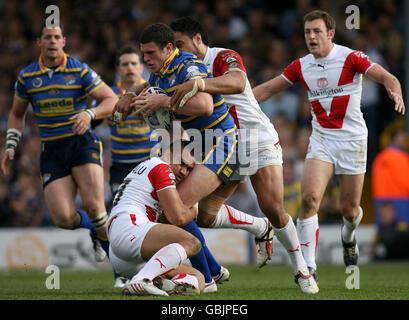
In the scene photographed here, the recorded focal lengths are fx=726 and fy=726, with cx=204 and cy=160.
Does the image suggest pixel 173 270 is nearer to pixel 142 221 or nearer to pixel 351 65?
pixel 142 221

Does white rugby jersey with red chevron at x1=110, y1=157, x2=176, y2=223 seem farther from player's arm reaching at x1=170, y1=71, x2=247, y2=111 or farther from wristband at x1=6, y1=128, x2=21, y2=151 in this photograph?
wristband at x1=6, y1=128, x2=21, y2=151

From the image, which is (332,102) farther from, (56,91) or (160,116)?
(56,91)

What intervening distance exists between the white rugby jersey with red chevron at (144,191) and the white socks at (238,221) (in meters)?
1.27

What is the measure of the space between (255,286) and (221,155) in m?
2.23

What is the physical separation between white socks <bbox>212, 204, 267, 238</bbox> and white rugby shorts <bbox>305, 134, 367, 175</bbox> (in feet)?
3.23

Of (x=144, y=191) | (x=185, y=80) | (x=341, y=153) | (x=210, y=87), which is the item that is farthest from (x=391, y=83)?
(x=144, y=191)

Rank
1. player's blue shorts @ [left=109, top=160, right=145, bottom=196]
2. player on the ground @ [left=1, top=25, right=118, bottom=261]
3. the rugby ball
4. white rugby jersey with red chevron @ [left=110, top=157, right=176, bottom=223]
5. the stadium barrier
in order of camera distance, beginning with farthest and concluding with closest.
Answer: the stadium barrier, player's blue shorts @ [left=109, top=160, right=145, bottom=196], player on the ground @ [left=1, top=25, right=118, bottom=261], the rugby ball, white rugby jersey with red chevron @ [left=110, top=157, right=176, bottom=223]

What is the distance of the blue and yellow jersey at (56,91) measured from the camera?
870 cm

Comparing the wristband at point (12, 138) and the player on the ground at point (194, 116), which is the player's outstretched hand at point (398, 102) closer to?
the player on the ground at point (194, 116)

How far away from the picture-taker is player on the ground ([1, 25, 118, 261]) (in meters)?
8.69

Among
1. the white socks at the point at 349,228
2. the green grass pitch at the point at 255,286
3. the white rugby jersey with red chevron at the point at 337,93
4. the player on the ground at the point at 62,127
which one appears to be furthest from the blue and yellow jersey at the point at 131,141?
the white socks at the point at 349,228

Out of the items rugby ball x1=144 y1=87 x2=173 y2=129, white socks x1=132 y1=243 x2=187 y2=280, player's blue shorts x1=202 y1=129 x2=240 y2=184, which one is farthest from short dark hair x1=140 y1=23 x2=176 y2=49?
white socks x1=132 y1=243 x2=187 y2=280

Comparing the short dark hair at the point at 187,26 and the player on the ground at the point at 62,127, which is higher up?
the short dark hair at the point at 187,26

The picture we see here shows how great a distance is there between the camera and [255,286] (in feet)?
27.3
